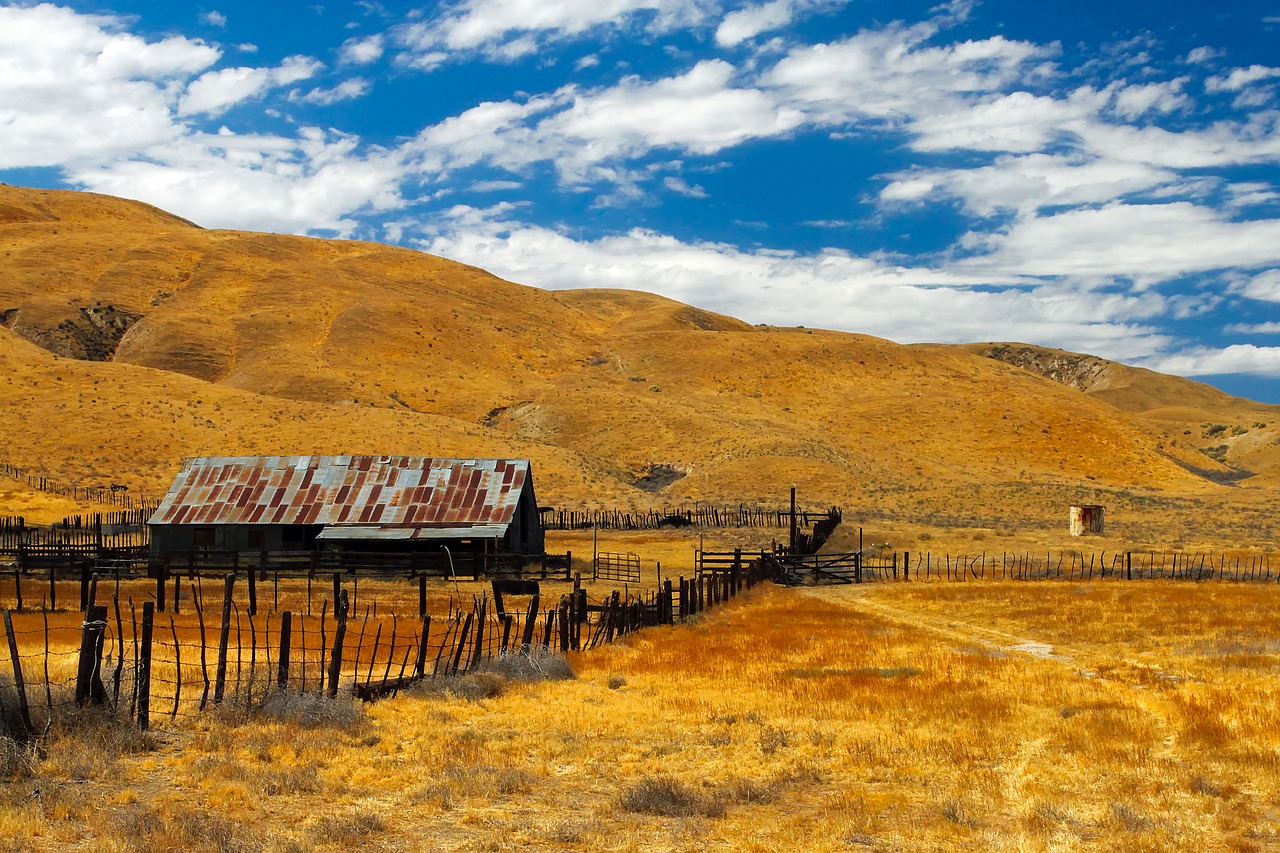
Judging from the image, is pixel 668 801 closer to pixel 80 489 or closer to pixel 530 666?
pixel 530 666

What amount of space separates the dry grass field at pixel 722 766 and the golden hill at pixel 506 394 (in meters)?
55.0

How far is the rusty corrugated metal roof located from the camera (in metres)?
45.8

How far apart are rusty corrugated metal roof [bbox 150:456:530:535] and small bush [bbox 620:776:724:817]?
33.4 m

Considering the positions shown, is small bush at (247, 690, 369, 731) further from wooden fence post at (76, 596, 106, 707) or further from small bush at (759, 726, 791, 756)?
small bush at (759, 726, 791, 756)

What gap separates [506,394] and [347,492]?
2814 inches

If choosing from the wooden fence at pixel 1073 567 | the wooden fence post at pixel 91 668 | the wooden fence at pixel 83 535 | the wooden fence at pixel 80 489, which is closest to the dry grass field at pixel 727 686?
the wooden fence post at pixel 91 668

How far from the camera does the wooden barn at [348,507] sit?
45.0 metres

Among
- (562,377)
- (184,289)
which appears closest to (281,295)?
(184,289)

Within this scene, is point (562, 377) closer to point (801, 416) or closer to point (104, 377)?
point (801, 416)

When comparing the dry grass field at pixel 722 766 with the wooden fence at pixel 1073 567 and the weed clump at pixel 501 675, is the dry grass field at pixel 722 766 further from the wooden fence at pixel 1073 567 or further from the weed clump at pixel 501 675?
the wooden fence at pixel 1073 567

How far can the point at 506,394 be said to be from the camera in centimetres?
11875

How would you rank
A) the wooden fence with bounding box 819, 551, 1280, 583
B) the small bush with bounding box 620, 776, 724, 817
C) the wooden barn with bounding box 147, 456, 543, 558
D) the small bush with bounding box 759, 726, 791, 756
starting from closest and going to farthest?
the small bush with bounding box 620, 776, 724, 817 → the small bush with bounding box 759, 726, 791, 756 → the wooden fence with bounding box 819, 551, 1280, 583 → the wooden barn with bounding box 147, 456, 543, 558

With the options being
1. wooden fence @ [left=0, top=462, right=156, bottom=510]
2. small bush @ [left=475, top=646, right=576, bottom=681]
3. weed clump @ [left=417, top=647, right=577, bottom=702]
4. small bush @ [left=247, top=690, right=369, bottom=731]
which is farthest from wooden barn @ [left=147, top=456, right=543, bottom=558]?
small bush @ [left=247, top=690, right=369, bottom=731]

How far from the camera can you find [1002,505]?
274 ft
